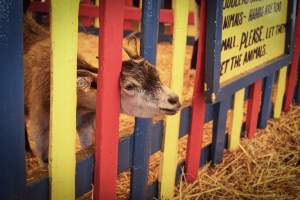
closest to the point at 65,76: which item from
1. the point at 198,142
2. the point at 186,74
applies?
the point at 198,142

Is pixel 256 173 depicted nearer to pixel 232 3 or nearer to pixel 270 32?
pixel 270 32

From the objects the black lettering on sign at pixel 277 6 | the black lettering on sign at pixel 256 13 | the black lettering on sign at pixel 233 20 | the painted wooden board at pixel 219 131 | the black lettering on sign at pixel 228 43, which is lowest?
the painted wooden board at pixel 219 131

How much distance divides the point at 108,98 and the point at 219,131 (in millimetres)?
1796

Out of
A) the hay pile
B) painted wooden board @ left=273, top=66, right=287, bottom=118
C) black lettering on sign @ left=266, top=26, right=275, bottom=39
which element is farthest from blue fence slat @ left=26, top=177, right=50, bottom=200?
painted wooden board @ left=273, top=66, right=287, bottom=118

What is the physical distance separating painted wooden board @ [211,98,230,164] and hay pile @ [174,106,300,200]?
0.10m

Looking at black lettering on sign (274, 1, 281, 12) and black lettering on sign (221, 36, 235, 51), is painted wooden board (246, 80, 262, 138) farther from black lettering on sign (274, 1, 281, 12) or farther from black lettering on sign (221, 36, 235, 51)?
black lettering on sign (221, 36, 235, 51)

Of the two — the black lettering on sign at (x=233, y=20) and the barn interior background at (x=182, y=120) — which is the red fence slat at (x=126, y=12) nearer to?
the barn interior background at (x=182, y=120)

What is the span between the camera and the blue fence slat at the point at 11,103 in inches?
67.9

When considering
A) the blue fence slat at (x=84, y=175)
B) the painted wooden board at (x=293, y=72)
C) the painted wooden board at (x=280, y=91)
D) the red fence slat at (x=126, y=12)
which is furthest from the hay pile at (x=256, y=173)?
the red fence slat at (x=126, y=12)

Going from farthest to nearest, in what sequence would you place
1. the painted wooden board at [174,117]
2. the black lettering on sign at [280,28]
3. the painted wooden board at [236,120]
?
1. the black lettering on sign at [280,28]
2. the painted wooden board at [236,120]
3. the painted wooden board at [174,117]

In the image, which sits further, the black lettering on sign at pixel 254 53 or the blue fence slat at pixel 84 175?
the black lettering on sign at pixel 254 53

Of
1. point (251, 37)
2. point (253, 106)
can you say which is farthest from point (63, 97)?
point (253, 106)

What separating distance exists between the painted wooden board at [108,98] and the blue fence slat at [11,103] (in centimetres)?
56

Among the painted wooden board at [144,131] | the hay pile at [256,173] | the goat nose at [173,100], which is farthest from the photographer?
the hay pile at [256,173]
